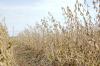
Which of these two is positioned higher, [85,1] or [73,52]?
[85,1]

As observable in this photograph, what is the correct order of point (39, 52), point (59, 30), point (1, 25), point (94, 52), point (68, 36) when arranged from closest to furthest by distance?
point (94, 52)
point (1, 25)
point (68, 36)
point (59, 30)
point (39, 52)

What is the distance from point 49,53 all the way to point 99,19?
3.51 m

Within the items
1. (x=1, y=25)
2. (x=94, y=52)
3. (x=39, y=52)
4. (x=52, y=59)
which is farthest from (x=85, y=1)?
(x=39, y=52)

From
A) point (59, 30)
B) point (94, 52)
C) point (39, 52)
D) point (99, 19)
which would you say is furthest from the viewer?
point (39, 52)

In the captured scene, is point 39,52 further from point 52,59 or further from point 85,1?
point 85,1

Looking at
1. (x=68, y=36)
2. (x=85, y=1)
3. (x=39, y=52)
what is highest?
(x=85, y=1)

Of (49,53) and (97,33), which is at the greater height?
(97,33)

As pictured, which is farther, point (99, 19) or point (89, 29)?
point (89, 29)

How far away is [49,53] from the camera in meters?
9.54

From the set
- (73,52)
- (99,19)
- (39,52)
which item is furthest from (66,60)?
(39,52)

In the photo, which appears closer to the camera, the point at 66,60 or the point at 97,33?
the point at 97,33

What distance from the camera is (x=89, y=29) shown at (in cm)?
696

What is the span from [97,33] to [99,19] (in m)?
0.40

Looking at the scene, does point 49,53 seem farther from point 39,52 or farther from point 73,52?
point 39,52
